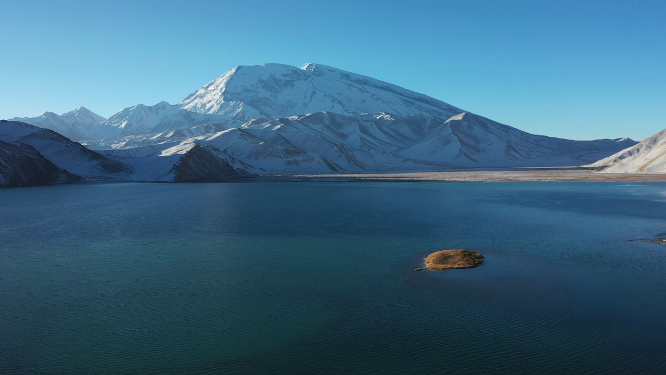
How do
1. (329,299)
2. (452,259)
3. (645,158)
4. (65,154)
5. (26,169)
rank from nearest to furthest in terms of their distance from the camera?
(329,299)
(452,259)
(26,169)
(65,154)
(645,158)

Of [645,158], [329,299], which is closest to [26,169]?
[329,299]

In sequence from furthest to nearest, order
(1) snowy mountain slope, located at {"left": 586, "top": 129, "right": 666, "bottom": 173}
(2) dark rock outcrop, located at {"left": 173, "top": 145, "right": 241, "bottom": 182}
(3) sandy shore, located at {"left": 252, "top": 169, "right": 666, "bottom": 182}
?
(2) dark rock outcrop, located at {"left": 173, "top": 145, "right": 241, "bottom": 182}
(1) snowy mountain slope, located at {"left": 586, "top": 129, "right": 666, "bottom": 173}
(3) sandy shore, located at {"left": 252, "top": 169, "right": 666, "bottom": 182}

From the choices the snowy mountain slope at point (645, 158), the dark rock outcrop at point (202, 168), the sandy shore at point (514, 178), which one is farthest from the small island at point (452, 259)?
the snowy mountain slope at point (645, 158)

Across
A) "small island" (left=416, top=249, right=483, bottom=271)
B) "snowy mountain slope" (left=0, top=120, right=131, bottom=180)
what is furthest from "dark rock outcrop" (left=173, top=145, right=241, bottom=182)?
"small island" (left=416, top=249, right=483, bottom=271)

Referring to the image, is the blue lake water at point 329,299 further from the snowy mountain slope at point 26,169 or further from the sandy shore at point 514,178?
the sandy shore at point 514,178

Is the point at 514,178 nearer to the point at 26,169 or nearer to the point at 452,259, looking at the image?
the point at 452,259

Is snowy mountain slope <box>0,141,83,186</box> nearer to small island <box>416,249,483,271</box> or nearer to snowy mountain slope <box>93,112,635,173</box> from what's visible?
snowy mountain slope <box>93,112,635,173</box>
